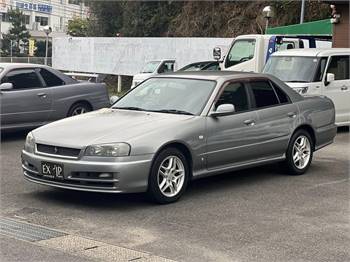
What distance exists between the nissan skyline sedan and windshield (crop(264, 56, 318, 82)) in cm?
417

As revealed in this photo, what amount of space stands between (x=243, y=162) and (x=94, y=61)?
2720 centimetres

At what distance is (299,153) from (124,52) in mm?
24366

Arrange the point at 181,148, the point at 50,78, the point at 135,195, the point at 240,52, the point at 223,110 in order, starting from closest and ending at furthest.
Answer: the point at 181,148
the point at 135,195
the point at 223,110
the point at 50,78
the point at 240,52

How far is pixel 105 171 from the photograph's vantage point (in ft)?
21.1

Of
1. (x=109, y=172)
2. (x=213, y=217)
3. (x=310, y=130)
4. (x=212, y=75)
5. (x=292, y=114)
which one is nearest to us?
(x=213, y=217)

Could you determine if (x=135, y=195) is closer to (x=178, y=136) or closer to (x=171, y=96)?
(x=178, y=136)

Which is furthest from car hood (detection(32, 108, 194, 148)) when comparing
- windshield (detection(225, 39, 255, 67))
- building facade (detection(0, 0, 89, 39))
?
building facade (detection(0, 0, 89, 39))

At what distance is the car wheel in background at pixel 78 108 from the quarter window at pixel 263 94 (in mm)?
5226

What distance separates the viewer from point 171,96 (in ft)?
25.4

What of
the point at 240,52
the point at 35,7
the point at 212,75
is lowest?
the point at 212,75

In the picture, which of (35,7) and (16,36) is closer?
(16,36)

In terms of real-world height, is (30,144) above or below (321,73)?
below

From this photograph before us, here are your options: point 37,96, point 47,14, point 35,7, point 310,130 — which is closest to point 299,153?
point 310,130

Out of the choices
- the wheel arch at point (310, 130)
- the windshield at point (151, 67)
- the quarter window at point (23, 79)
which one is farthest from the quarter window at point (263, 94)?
the windshield at point (151, 67)
